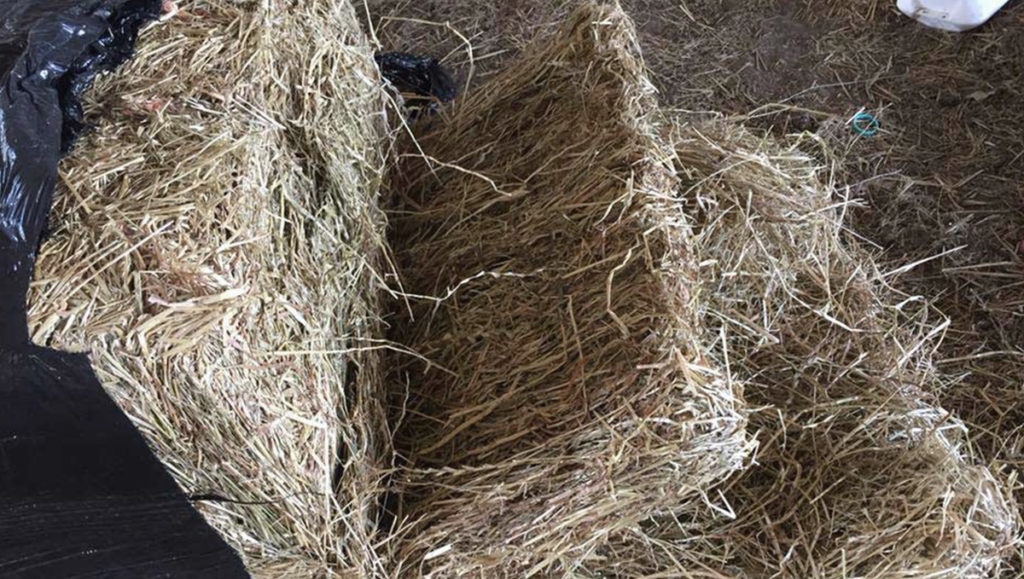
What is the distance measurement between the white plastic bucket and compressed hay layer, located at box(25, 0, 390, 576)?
2.44 m

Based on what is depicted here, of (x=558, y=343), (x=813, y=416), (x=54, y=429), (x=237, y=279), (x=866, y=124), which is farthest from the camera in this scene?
(x=866, y=124)

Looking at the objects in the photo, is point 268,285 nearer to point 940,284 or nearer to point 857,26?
point 940,284

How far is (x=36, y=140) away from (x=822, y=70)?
2683 mm

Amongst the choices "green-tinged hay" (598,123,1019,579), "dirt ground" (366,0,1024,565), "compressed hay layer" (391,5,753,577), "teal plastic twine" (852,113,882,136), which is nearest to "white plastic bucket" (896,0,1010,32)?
"dirt ground" (366,0,1024,565)

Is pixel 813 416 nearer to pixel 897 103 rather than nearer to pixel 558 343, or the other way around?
pixel 558 343

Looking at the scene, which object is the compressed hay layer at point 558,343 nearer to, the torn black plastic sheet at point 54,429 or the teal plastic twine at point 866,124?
the torn black plastic sheet at point 54,429

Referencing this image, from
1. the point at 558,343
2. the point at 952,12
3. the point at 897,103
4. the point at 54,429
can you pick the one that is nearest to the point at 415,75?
the point at 558,343

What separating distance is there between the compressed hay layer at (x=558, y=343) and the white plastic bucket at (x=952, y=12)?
5.79 feet

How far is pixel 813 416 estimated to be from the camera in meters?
1.86

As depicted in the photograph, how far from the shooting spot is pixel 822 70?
3057 millimetres

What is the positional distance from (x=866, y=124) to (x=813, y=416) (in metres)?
1.43

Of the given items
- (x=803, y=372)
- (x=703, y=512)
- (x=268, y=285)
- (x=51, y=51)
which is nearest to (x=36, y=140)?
(x=51, y=51)

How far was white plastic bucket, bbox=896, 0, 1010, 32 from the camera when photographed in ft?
9.87

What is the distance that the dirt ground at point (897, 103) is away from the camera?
241 centimetres
